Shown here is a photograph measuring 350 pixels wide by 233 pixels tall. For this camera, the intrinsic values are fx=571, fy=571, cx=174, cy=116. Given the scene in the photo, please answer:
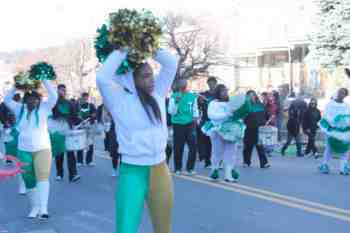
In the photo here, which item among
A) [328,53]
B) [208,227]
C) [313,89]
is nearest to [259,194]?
[208,227]

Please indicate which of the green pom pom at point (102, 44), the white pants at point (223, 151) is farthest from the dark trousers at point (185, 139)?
the green pom pom at point (102, 44)

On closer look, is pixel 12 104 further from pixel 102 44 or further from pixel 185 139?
pixel 102 44

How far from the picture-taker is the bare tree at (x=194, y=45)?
35344 millimetres

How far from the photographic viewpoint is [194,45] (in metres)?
36.4

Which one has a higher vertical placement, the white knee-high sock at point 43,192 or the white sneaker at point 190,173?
the white knee-high sock at point 43,192

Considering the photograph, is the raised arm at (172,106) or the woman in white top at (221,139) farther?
the raised arm at (172,106)

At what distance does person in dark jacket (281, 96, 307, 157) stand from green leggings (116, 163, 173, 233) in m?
11.2

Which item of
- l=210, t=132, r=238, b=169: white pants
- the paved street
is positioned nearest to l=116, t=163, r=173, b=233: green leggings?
the paved street

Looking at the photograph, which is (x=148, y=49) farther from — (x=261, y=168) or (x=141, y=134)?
(x=261, y=168)

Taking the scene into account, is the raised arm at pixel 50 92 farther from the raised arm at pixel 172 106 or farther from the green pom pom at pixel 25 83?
the raised arm at pixel 172 106

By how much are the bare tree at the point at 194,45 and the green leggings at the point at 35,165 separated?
27604 mm

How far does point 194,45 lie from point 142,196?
3260cm

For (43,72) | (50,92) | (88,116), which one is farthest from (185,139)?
(43,72)

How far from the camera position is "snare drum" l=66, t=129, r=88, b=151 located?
11094mm
